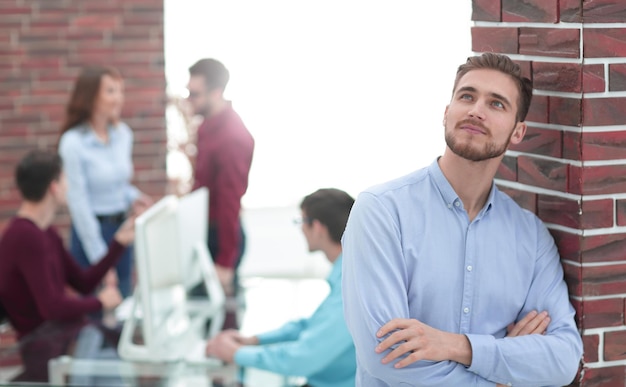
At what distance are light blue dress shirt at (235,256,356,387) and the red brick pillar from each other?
2.27 feet

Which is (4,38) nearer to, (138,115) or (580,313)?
(138,115)

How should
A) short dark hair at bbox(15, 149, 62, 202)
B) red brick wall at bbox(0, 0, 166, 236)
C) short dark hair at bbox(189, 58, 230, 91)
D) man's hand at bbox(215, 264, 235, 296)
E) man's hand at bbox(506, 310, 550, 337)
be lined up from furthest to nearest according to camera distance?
red brick wall at bbox(0, 0, 166, 236) → short dark hair at bbox(189, 58, 230, 91) → man's hand at bbox(215, 264, 235, 296) → short dark hair at bbox(15, 149, 62, 202) → man's hand at bbox(506, 310, 550, 337)

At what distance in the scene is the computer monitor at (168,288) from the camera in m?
3.26

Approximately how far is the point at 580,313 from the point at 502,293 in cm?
23

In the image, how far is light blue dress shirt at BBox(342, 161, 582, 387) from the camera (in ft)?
6.71

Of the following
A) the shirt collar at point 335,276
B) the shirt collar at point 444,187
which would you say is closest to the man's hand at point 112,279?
the shirt collar at point 335,276

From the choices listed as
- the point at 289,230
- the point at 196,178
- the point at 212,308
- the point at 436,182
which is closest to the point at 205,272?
the point at 212,308

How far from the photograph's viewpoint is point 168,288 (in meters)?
3.53

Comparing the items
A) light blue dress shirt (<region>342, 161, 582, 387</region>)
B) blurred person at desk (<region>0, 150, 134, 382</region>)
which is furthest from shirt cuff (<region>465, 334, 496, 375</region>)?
blurred person at desk (<region>0, 150, 134, 382</region>)

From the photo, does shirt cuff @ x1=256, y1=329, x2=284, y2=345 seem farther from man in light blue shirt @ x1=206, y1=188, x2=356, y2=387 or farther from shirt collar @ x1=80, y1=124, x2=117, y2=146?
shirt collar @ x1=80, y1=124, x2=117, y2=146

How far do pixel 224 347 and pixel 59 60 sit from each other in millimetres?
3177

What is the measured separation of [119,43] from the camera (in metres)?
5.82

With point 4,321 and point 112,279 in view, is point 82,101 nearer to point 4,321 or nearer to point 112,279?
point 112,279

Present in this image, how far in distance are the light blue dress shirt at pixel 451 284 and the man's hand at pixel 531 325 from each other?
21 mm
